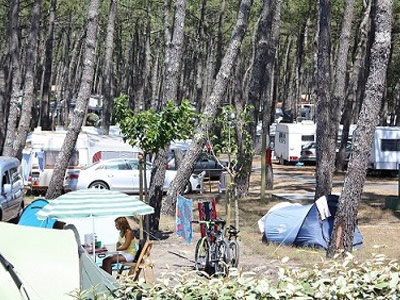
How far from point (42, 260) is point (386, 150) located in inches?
1086

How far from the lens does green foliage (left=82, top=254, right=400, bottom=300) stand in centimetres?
525

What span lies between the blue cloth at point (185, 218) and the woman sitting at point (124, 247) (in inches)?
61.2

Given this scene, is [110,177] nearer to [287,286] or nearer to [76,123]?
[76,123]

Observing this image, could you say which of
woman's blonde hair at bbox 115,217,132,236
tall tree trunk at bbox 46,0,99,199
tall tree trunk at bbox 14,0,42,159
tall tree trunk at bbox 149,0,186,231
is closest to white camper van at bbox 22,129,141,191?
tall tree trunk at bbox 14,0,42,159

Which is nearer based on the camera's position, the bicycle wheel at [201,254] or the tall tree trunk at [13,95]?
the bicycle wheel at [201,254]

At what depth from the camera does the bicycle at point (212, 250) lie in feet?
39.1

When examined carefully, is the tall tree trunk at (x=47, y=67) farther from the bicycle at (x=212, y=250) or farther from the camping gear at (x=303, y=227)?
the bicycle at (x=212, y=250)

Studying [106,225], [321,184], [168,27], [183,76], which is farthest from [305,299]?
[183,76]

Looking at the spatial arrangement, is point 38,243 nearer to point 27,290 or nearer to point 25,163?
point 27,290

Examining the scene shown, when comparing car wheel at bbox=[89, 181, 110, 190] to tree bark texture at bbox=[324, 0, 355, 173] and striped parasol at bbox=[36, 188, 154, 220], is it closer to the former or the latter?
tree bark texture at bbox=[324, 0, 355, 173]

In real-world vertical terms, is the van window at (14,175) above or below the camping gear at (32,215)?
above

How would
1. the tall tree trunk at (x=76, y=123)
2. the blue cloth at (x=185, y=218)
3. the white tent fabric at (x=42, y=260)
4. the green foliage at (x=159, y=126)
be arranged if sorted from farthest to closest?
the tall tree trunk at (x=76, y=123), the green foliage at (x=159, y=126), the blue cloth at (x=185, y=218), the white tent fabric at (x=42, y=260)

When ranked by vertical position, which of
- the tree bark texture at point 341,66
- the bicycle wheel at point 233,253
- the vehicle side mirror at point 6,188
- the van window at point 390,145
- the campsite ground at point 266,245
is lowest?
the campsite ground at point 266,245

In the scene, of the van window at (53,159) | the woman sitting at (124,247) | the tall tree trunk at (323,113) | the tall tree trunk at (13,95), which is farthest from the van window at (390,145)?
the woman sitting at (124,247)
